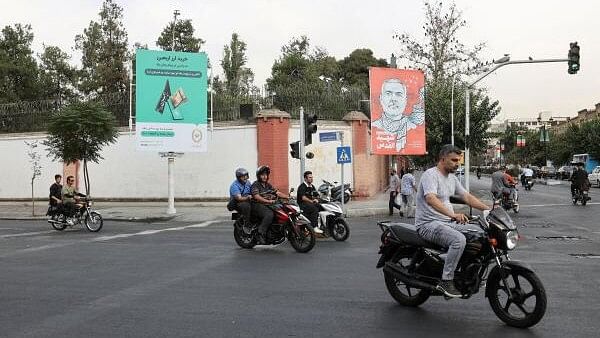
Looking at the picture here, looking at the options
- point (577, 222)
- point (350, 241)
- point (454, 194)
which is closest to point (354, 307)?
point (454, 194)

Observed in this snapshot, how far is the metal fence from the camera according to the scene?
27.5m

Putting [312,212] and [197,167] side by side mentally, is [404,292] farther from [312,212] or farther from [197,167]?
[197,167]

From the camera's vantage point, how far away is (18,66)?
4612 cm

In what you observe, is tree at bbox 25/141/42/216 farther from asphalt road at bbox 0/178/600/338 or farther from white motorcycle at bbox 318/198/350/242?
white motorcycle at bbox 318/198/350/242

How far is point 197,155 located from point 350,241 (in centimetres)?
1452

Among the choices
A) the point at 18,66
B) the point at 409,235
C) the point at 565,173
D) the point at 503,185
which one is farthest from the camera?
the point at 565,173

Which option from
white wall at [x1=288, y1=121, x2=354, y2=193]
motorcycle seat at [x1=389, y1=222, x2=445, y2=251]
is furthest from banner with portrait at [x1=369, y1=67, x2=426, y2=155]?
motorcycle seat at [x1=389, y1=222, x2=445, y2=251]

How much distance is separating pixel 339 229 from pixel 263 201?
2.58m

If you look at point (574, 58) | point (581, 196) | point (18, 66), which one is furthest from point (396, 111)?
point (18, 66)

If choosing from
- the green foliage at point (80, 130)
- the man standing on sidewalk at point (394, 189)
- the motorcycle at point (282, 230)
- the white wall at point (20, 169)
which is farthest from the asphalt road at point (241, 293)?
the white wall at point (20, 169)

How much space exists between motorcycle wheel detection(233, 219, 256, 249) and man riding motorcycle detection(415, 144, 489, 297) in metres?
6.36

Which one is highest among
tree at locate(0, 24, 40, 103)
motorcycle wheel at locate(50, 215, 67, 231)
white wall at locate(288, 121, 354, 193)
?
tree at locate(0, 24, 40, 103)

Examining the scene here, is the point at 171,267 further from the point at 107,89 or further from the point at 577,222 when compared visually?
the point at 107,89

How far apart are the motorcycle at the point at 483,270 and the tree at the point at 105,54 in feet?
156
